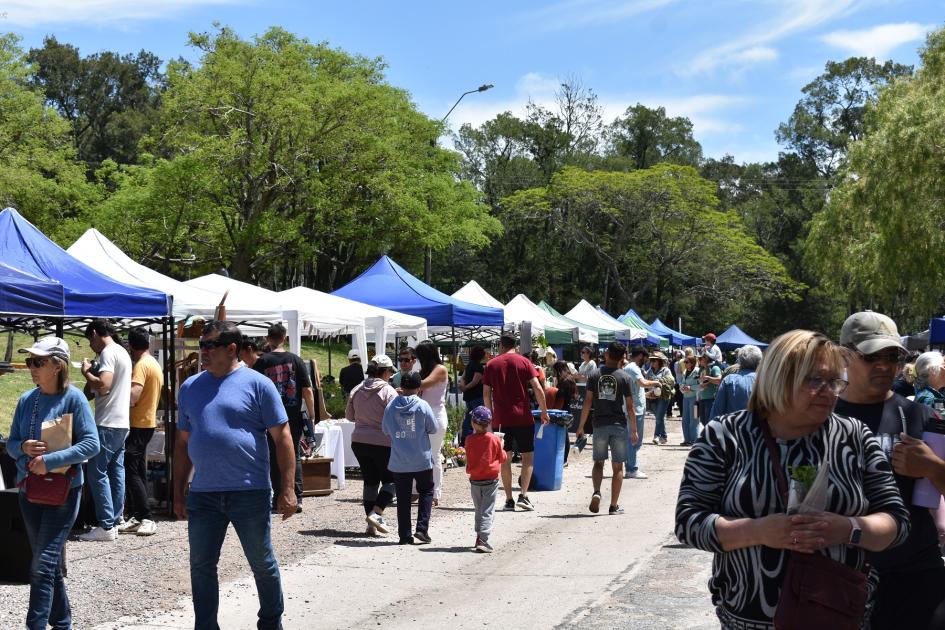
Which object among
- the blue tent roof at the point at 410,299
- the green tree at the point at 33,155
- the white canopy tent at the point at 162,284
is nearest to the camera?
the white canopy tent at the point at 162,284

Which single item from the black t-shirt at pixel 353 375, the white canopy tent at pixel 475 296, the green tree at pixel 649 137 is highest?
the green tree at pixel 649 137

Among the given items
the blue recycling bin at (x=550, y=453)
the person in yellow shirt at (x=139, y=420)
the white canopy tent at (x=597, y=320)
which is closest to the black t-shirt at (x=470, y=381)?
the blue recycling bin at (x=550, y=453)

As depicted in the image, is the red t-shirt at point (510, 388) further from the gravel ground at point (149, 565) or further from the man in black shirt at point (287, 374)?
the man in black shirt at point (287, 374)

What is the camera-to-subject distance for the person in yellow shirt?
1065 centimetres

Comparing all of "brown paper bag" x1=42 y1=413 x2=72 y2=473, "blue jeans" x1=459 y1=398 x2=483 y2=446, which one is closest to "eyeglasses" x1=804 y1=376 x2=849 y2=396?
"brown paper bag" x1=42 y1=413 x2=72 y2=473

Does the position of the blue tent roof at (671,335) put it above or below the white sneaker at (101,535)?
above

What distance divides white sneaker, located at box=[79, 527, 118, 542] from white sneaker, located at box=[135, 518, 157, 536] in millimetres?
266

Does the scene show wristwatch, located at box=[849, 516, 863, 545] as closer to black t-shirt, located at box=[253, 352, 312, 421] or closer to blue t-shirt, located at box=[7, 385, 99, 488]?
blue t-shirt, located at box=[7, 385, 99, 488]

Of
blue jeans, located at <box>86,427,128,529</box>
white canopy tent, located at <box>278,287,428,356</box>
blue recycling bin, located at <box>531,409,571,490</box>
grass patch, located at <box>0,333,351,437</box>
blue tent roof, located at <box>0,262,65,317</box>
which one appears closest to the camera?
blue tent roof, located at <box>0,262,65,317</box>

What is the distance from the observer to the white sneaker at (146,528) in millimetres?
10359

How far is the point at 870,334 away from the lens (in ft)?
13.2

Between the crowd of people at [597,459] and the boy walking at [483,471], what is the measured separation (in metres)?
0.02

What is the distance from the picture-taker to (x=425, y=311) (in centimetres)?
1877

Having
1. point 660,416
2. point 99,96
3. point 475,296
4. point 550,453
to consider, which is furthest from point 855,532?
point 99,96
